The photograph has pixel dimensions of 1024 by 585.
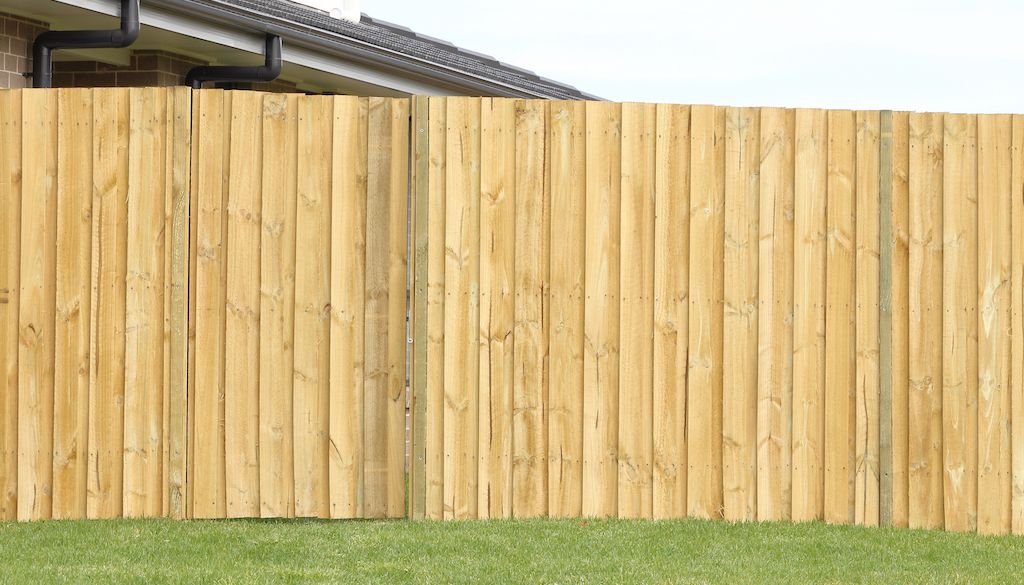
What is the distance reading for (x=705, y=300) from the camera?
6449 millimetres

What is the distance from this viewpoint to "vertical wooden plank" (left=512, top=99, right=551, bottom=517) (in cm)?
639

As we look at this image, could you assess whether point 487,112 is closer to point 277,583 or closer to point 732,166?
point 732,166

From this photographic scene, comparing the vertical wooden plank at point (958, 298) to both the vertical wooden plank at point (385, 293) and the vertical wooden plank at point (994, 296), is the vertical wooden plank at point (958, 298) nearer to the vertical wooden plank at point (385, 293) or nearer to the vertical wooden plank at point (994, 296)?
the vertical wooden plank at point (994, 296)

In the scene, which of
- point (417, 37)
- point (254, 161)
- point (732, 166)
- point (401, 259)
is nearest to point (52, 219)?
point (254, 161)

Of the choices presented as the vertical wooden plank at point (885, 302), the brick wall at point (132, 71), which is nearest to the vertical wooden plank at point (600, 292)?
the vertical wooden plank at point (885, 302)

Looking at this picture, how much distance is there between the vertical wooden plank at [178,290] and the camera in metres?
6.38

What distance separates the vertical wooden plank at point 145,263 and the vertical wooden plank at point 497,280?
1541mm

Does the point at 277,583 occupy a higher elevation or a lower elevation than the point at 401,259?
lower

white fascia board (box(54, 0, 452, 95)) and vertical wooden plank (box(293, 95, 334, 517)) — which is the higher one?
white fascia board (box(54, 0, 452, 95))

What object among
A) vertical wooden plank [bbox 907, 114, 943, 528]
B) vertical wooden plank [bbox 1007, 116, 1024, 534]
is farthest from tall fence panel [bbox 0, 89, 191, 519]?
vertical wooden plank [bbox 1007, 116, 1024, 534]

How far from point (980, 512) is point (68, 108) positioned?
484cm

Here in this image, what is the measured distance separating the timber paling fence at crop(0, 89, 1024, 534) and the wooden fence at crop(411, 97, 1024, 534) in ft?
0.05

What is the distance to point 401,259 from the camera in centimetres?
643

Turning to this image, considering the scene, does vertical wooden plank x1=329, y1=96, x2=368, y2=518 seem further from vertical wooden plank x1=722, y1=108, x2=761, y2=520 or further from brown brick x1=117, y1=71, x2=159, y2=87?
brown brick x1=117, y1=71, x2=159, y2=87
